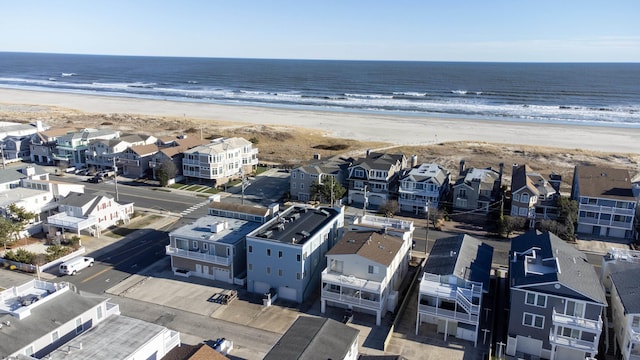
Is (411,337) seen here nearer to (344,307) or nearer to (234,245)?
(344,307)

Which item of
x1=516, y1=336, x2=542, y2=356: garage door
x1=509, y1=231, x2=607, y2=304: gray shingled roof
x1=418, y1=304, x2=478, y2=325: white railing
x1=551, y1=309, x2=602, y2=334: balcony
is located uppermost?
x1=509, y1=231, x2=607, y2=304: gray shingled roof

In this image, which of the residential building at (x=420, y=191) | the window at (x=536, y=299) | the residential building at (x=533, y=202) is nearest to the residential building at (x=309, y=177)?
the residential building at (x=420, y=191)

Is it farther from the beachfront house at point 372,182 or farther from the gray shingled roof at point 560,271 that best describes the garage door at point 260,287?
the beachfront house at point 372,182

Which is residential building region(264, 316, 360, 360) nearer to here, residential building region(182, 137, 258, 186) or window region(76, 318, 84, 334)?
window region(76, 318, 84, 334)

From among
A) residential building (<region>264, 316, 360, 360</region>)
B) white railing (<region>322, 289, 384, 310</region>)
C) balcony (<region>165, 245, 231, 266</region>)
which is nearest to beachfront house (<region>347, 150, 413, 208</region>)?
balcony (<region>165, 245, 231, 266</region>)

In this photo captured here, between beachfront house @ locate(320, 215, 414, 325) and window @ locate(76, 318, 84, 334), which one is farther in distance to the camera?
beachfront house @ locate(320, 215, 414, 325)

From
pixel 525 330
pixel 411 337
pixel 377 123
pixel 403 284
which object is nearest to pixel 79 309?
pixel 411 337

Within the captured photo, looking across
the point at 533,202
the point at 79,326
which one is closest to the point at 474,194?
the point at 533,202
